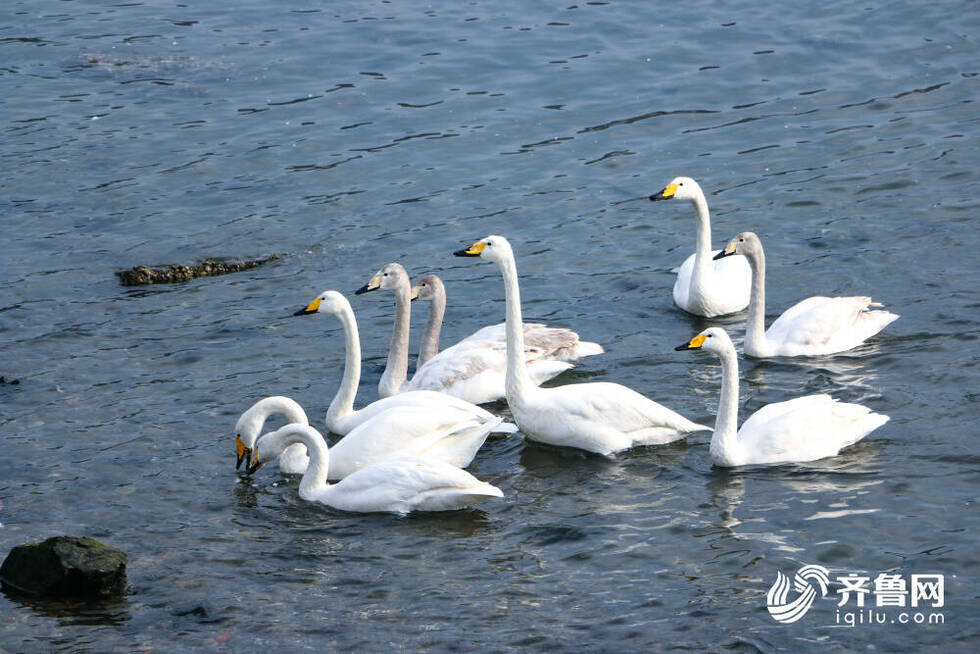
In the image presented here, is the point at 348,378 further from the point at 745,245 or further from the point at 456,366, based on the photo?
the point at 745,245

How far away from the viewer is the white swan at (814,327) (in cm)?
1144

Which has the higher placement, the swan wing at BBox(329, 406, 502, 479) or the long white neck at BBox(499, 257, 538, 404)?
the long white neck at BBox(499, 257, 538, 404)

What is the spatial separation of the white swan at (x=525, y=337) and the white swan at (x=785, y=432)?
1.90m

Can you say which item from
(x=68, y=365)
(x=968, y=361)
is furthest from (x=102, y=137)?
(x=968, y=361)

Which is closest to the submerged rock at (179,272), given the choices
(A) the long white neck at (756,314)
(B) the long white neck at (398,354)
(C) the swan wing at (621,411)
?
(B) the long white neck at (398,354)

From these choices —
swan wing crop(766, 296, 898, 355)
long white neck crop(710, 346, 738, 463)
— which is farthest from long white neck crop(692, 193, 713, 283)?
long white neck crop(710, 346, 738, 463)

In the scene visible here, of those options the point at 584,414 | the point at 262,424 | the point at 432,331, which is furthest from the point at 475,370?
the point at 262,424

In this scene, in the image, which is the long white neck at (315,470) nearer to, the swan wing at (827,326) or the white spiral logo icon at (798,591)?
the white spiral logo icon at (798,591)

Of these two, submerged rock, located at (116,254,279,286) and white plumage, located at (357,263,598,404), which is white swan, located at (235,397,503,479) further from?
submerged rock, located at (116,254,279,286)

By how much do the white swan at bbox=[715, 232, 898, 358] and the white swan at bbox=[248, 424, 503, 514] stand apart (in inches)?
140

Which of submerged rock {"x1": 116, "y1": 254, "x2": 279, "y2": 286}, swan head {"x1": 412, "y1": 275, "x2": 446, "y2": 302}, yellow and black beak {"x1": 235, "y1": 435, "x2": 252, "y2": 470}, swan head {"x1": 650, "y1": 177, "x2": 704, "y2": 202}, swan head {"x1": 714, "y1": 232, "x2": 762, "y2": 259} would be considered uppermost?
swan head {"x1": 650, "y1": 177, "x2": 704, "y2": 202}

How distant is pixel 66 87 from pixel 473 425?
12.7 meters

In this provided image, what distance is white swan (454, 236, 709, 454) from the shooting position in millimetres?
9891

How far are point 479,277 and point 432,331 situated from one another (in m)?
2.38
